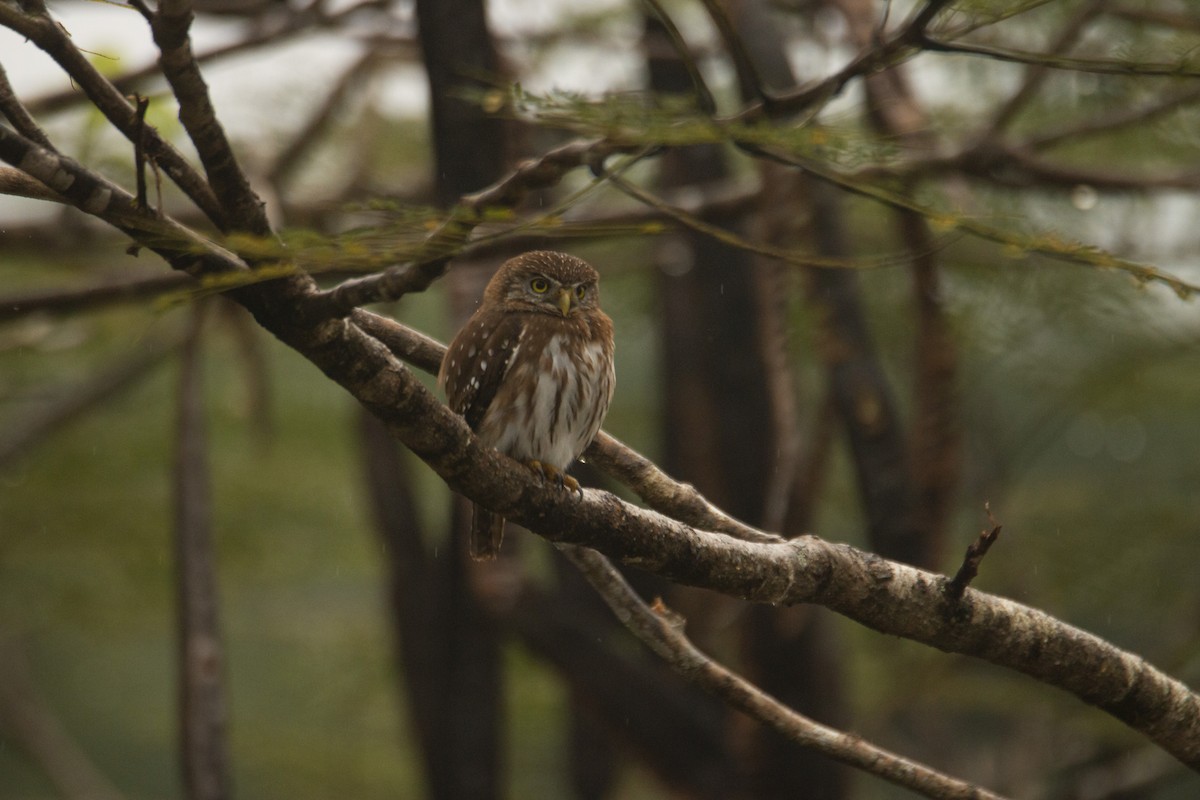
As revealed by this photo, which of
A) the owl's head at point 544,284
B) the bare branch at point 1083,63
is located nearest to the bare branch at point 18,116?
the bare branch at point 1083,63

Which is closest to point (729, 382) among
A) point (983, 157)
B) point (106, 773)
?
Answer: point (983, 157)

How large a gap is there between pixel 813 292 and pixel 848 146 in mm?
2633

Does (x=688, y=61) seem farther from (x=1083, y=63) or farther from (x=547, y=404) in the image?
(x=547, y=404)

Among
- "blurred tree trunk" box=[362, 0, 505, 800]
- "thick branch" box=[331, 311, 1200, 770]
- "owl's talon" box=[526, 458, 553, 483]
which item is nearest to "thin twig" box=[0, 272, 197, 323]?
"blurred tree trunk" box=[362, 0, 505, 800]

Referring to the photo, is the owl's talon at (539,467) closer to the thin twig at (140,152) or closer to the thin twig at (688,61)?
the thin twig at (688,61)

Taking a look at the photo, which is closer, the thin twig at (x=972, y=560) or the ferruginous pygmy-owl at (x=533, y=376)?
the thin twig at (x=972, y=560)

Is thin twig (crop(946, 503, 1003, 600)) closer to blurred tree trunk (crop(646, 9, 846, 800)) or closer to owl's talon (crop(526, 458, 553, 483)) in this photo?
owl's talon (crop(526, 458, 553, 483))

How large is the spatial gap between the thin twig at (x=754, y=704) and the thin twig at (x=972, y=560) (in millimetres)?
363

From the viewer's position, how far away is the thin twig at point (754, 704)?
2232 mm

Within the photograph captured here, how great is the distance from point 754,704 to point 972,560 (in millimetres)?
558

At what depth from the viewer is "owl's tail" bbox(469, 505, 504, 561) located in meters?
2.82

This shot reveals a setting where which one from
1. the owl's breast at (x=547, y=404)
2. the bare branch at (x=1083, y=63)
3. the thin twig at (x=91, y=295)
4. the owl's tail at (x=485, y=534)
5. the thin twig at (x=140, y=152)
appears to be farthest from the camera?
the thin twig at (x=91, y=295)

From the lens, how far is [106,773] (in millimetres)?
10633

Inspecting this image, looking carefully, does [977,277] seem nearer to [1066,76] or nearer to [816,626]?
[1066,76]
